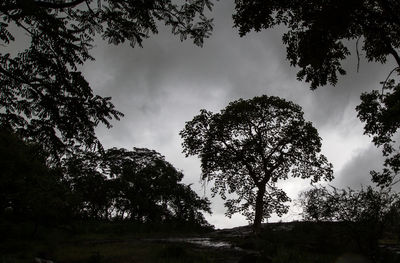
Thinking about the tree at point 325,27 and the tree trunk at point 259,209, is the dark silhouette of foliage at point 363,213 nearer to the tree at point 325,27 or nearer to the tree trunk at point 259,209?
the tree at point 325,27

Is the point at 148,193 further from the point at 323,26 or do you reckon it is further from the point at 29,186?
the point at 323,26

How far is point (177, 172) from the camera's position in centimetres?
5062

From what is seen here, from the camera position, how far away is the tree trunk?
21422 mm

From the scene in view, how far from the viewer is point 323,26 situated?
6.50 metres

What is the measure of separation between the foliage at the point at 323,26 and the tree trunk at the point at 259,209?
49.5ft

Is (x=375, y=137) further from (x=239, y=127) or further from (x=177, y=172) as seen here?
(x=177, y=172)

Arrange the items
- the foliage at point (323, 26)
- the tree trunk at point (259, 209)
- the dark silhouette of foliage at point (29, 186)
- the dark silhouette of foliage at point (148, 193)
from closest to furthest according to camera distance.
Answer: the foliage at point (323, 26) → the dark silhouette of foliage at point (29, 186) → the tree trunk at point (259, 209) → the dark silhouette of foliage at point (148, 193)

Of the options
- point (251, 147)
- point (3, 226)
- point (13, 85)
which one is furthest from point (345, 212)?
point (3, 226)

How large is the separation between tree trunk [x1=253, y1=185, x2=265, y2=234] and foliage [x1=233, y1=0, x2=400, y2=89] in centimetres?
1510

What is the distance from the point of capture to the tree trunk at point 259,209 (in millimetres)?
21422

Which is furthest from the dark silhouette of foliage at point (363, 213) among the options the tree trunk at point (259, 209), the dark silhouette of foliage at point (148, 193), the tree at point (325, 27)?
the dark silhouette of foliage at point (148, 193)

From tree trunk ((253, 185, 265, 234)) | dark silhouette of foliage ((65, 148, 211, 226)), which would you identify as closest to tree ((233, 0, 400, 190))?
tree trunk ((253, 185, 265, 234))

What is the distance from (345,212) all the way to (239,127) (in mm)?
13886

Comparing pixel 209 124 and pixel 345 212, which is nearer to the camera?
pixel 345 212
